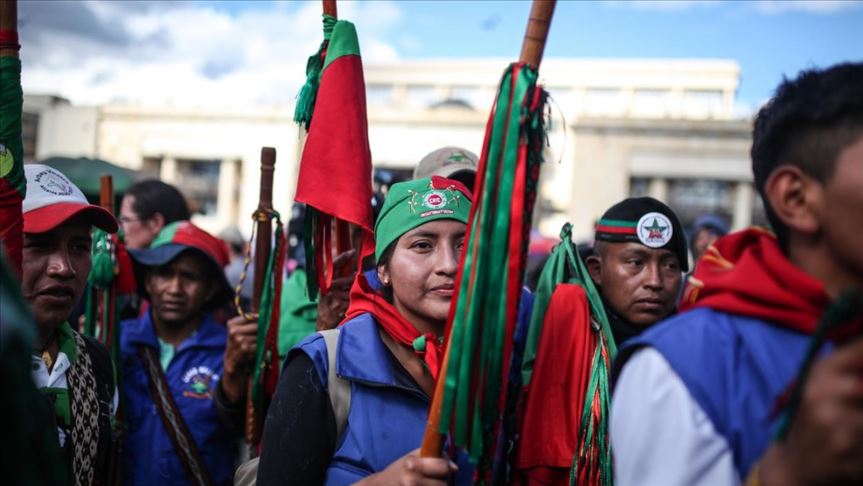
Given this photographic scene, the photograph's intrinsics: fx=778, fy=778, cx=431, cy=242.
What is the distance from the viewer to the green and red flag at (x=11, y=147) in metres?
1.98

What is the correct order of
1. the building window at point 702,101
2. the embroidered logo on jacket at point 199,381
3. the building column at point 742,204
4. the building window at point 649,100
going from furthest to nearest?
1. the building window at point 649,100
2. the building window at point 702,101
3. the building column at point 742,204
4. the embroidered logo on jacket at point 199,381

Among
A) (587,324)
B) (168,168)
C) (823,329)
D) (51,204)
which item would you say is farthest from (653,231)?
(168,168)

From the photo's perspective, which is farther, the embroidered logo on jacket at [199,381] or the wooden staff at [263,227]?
the embroidered logo on jacket at [199,381]

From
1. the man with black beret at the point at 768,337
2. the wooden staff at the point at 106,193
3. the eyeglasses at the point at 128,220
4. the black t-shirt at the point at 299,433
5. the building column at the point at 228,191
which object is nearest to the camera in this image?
the man with black beret at the point at 768,337

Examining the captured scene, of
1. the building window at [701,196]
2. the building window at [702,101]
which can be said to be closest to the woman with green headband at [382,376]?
the building window at [701,196]

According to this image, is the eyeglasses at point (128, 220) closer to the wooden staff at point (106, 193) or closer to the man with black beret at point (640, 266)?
the wooden staff at point (106, 193)

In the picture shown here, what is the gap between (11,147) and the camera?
214cm

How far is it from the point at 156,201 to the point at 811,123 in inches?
181

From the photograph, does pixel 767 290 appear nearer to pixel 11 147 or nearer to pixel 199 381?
pixel 11 147

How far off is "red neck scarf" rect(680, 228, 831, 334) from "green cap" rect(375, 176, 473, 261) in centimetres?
107

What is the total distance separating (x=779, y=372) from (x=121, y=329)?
3431 mm

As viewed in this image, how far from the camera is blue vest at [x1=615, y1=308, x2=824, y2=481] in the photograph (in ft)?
4.55

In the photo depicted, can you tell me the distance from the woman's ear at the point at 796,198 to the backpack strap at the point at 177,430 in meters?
2.85

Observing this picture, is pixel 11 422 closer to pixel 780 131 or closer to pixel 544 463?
pixel 780 131
